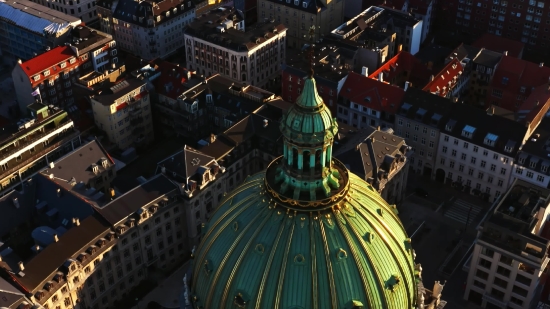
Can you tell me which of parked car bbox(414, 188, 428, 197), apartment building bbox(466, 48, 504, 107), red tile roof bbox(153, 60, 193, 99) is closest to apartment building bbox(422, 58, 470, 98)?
apartment building bbox(466, 48, 504, 107)

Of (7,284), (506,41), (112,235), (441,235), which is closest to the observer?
(7,284)

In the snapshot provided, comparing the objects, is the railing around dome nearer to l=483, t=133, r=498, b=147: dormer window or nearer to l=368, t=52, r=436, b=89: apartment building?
l=483, t=133, r=498, b=147: dormer window

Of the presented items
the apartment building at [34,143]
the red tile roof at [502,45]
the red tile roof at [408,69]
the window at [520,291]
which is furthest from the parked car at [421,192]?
the apartment building at [34,143]

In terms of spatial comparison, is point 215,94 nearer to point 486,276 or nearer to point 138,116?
point 138,116

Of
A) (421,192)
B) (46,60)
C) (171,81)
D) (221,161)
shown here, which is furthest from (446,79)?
(46,60)

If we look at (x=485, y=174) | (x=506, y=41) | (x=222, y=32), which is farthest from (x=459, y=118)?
(x=222, y=32)

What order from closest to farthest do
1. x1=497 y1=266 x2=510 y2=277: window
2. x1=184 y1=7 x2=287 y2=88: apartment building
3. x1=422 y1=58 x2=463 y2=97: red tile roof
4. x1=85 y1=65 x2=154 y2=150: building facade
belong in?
x1=497 y1=266 x2=510 y2=277: window → x1=85 y1=65 x2=154 y2=150: building facade → x1=422 y1=58 x2=463 y2=97: red tile roof → x1=184 y1=7 x2=287 y2=88: apartment building
